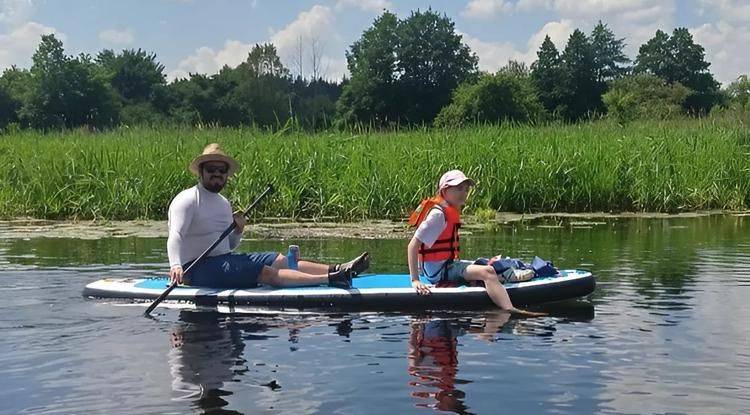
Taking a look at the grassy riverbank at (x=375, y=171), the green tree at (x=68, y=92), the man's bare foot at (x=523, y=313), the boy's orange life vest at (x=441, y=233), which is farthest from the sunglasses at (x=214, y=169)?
the green tree at (x=68, y=92)

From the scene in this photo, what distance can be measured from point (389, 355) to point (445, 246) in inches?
66.6

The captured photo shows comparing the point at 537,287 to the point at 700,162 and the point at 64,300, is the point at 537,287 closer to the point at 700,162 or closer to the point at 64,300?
the point at 64,300

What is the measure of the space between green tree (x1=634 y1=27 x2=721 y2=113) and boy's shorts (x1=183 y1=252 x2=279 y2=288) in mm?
67455

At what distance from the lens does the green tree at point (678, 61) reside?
7312 centimetres

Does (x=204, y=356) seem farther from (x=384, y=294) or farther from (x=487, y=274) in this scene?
(x=487, y=274)

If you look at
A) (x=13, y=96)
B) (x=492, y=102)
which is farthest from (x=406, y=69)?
(x=13, y=96)

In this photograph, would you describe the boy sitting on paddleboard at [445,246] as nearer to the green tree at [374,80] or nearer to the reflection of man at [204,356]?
the reflection of man at [204,356]

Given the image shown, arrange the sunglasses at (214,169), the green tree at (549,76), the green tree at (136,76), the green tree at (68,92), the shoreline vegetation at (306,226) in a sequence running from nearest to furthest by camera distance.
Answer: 1. the sunglasses at (214,169)
2. the shoreline vegetation at (306,226)
3. the green tree at (68,92)
4. the green tree at (549,76)
5. the green tree at (136,76)

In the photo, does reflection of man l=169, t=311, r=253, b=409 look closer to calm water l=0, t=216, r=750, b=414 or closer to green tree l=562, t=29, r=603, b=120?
calm water l=0, t=216, r=750, b=414

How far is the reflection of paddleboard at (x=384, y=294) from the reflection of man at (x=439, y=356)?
25 cm

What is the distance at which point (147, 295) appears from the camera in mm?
7895

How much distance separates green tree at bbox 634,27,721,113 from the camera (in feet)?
240

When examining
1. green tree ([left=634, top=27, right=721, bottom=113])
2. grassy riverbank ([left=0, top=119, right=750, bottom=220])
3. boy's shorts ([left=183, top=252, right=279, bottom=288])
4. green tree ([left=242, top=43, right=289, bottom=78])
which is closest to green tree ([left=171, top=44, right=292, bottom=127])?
green tree ([left=242, top=43, right=289, bottom=78])

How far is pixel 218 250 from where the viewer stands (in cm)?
789
